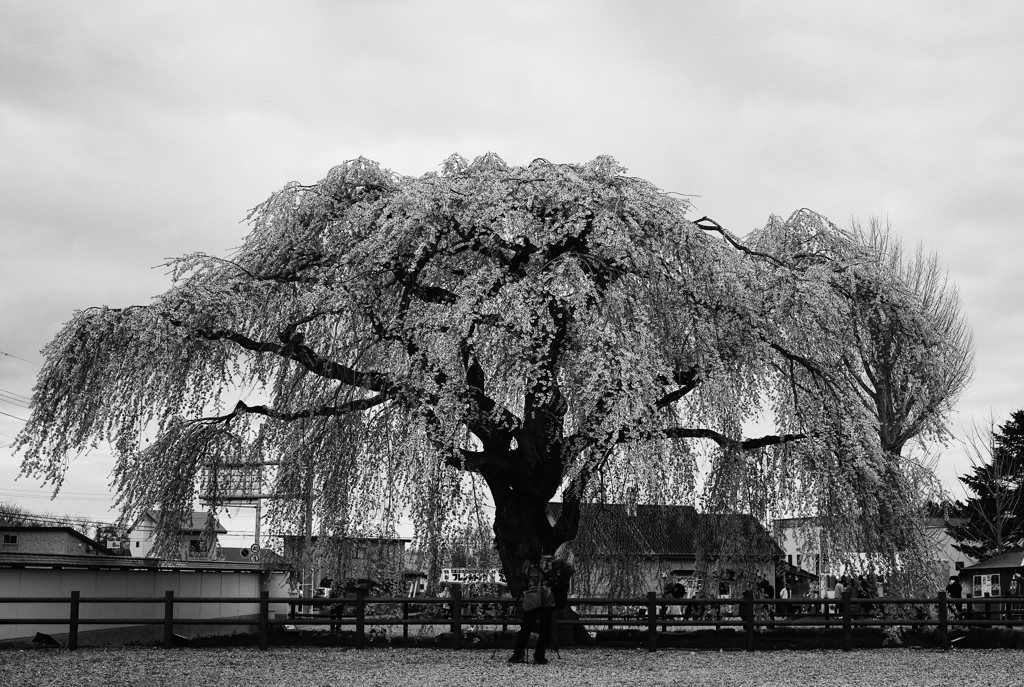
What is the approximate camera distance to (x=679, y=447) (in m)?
19.7

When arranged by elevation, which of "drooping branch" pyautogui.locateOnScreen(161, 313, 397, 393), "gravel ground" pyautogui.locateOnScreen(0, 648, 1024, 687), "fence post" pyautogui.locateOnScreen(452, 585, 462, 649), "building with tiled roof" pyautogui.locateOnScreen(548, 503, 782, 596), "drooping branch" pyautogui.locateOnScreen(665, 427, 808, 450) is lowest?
"gravel ground" pyautogui.locateOnScreen(0, 648, 1024, 687)

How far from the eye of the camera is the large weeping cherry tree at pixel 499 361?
55.9 ft

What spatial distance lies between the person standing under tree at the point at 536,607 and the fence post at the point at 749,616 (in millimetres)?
4196

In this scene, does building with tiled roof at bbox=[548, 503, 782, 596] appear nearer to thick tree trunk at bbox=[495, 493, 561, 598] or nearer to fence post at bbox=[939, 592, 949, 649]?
thick tree trunk at bbox=[495, 493, 561, 598]

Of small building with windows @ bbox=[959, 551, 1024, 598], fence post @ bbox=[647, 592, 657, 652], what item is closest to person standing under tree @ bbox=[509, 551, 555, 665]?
fence post @ bbox=[647, 592, 657, 652]

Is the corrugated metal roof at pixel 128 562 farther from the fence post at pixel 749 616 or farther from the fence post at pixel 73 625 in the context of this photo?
the fence post at pixel 749 616

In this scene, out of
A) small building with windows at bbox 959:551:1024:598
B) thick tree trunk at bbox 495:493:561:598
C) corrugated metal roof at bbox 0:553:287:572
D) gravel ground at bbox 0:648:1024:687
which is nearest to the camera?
gravel ground at bbox 0:648:1024:687

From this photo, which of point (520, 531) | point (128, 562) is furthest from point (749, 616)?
point (128, 562)

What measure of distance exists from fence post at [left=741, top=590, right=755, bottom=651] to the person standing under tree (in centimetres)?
420

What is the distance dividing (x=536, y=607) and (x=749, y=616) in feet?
17.3

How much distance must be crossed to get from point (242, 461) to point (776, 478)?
10.0m

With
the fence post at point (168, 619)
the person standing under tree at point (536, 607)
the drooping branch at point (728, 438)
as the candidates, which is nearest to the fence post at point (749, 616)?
the drooping branch at point (728, 438)

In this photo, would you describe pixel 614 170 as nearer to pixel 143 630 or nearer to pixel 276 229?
pixel 276 229

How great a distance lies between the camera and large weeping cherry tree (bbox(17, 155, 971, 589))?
671 inches
